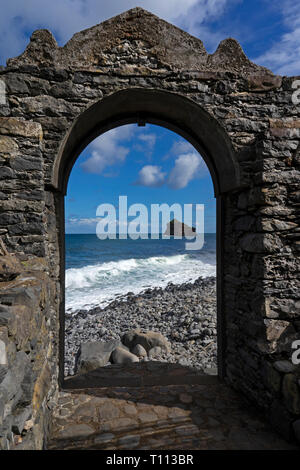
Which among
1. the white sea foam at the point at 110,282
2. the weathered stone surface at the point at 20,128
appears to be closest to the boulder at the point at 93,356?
the weathered stone surface at the point at 20,128

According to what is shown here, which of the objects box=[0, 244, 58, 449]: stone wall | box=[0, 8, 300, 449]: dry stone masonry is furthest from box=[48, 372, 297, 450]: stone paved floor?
box=[0, 244, 58, 449]: stone wall

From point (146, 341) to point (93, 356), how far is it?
54.7 inches

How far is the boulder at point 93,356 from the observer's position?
16.1 ft

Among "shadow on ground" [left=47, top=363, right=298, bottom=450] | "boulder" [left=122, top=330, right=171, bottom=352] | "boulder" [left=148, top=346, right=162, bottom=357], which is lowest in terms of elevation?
"boulder" [left=148, top=346, right=162, bottom=357]

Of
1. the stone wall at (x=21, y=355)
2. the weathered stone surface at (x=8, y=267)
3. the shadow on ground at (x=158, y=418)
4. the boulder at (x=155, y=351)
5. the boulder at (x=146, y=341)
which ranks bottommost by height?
the boulder at (x=155, y=351)

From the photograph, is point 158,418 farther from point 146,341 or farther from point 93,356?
point 146,341

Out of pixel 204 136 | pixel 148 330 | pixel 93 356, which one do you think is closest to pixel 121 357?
pixel 93 356

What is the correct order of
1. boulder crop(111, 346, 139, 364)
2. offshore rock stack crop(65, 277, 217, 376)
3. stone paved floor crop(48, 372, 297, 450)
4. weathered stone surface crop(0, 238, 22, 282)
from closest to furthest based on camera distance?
1. weathered stone surface crop(0, 238, 22, 282)
2. stone paved floor crop(48, 372, 297, 450)
3. boulder crop(111, 346, 139, 364)
4. offshore rock stack crop(65, 277, 217, 376)

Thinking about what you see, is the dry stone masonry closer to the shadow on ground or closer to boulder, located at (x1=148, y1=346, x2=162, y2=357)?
the shadow on ground

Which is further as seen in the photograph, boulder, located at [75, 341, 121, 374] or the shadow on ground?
boulder, located at [75, 341, 121, 374]

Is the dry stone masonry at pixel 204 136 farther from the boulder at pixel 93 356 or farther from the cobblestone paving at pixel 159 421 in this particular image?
the boulder at pixel 93 356

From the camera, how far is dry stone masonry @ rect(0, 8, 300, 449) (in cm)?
312

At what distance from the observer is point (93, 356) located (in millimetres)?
5242
